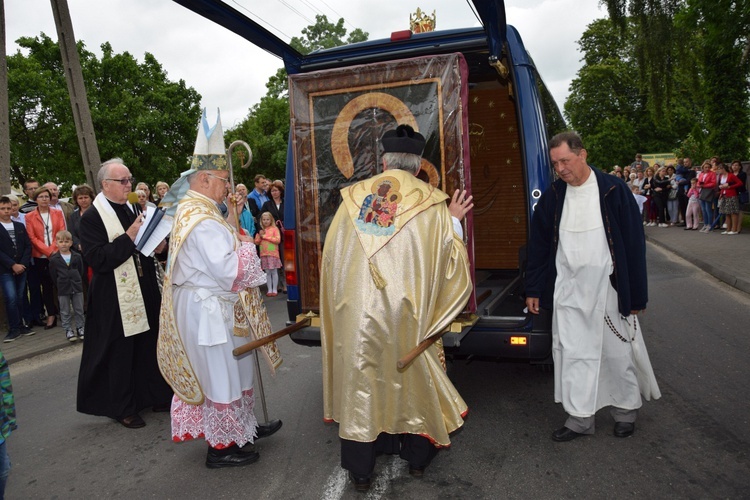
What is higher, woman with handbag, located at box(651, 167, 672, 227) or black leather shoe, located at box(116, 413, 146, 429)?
woman with handbag, located at box(651, 167, 672, 227)

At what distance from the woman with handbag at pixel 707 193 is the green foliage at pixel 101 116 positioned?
1013 inches

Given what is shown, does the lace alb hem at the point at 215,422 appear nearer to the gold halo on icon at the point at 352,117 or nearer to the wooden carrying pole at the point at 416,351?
the wooden carrying pole at the point at 416,351

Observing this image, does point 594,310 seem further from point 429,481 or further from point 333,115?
point 333,115

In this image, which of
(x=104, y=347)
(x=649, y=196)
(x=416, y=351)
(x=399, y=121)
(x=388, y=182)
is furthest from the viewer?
(x=649, y=196)

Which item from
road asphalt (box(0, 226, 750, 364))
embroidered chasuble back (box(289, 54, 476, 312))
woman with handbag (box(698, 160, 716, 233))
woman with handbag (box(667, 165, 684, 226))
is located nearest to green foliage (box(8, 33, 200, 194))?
road asphalt (box(0, 226, 750, 364))

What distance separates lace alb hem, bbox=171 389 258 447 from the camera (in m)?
3.65

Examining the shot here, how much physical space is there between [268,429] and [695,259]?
919 centimetres

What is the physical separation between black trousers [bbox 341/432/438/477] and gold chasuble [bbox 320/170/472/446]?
104mm

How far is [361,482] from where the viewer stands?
128 inches

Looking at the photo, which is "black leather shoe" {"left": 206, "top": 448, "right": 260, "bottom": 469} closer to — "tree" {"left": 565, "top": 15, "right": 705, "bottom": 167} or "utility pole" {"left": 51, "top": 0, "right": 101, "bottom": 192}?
"utility pole" {"left": 51, "top": 0, "right": 101, "bottom": 192}

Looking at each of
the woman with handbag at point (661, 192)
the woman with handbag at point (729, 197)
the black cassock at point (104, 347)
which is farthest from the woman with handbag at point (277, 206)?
the woman with handbag at point (661, 192)

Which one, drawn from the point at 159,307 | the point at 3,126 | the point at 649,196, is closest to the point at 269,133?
the point at 649,196

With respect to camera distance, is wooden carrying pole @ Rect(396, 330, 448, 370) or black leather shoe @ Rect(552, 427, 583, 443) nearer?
wooden carrying pole @ Rect(396, 330, 448, 370)

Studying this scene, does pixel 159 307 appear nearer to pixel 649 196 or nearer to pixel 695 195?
pixel 695 195
